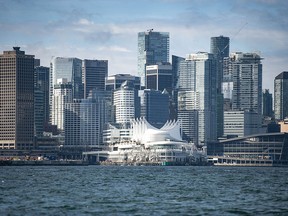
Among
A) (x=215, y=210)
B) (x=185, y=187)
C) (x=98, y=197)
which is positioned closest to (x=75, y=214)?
(x=215, y=210)

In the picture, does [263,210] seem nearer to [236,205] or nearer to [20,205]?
[236,205]

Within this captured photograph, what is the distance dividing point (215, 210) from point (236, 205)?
5.57 metres

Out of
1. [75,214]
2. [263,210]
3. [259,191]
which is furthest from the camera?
[259,191]

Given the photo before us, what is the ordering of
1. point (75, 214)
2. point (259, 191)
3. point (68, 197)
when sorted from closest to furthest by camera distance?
1. point (75, 214)
2. point (68, 197)
3. point (259, 191)

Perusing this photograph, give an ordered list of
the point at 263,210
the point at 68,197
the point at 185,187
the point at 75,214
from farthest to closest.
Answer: the point at 185,187 → the point at 68,197 → the point at 263,210 → the point at 75,214

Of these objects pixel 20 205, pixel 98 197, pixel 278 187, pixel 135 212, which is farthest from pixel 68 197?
pixel 278 187

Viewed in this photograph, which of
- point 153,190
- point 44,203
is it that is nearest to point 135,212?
point 44,203

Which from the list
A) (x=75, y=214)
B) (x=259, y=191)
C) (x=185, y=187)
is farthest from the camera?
(x=185, y=187)

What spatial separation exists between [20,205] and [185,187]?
125 feet

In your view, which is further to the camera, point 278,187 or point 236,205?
point 278,187

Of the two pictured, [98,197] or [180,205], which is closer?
[180,205]

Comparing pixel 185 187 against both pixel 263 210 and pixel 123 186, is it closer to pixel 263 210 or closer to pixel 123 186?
pixel 123 186

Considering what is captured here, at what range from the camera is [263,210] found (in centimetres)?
9144

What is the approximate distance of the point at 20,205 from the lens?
9400 centimetres
